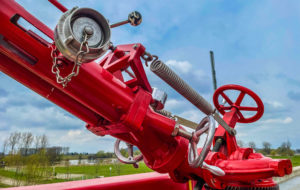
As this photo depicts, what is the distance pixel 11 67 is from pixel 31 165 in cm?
205

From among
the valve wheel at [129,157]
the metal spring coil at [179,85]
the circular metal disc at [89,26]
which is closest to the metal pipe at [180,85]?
the metal spring coil at [179,85]

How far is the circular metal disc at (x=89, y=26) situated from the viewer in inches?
37.1

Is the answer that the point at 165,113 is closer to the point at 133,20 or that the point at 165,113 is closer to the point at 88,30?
the point at 133,20

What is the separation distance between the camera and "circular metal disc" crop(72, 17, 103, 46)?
94 centimetres

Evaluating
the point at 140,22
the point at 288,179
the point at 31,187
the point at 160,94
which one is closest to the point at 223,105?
the point at 160,94

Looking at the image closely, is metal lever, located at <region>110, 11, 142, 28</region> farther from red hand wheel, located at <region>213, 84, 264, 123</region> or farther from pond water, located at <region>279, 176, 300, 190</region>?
pond water, located at <region>279, 176, 300, 190</region>

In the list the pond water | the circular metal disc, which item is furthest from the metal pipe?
the pond water

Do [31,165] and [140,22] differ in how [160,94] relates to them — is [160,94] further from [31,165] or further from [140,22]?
[31,165]

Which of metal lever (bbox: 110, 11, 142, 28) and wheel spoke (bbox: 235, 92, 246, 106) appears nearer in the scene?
metal lever (bbox: 110, 11, 142, 28)

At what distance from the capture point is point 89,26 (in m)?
0.98

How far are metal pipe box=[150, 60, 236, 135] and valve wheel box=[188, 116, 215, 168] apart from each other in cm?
25

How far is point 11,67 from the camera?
1202 mm

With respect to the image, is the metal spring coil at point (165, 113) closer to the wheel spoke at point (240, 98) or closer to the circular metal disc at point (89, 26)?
the circular metal disc at point (89, 26)

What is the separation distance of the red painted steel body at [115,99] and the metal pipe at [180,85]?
12 cm
